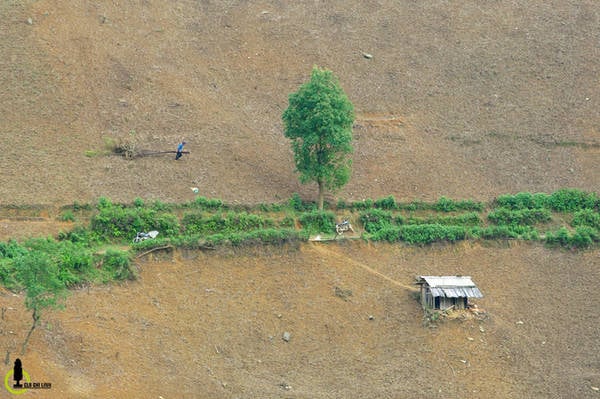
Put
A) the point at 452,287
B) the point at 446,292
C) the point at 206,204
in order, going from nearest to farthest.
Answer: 1. the point at 446,292
2. the point at 452,287
3. the point at 206,204

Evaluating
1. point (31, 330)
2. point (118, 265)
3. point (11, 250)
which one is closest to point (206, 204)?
point (118, 265)

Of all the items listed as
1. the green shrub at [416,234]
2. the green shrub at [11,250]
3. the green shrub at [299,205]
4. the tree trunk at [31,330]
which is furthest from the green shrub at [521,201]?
the tree trunk at [31,330]

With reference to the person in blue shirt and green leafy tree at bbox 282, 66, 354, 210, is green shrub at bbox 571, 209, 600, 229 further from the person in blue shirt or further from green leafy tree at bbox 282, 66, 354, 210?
the person in blue shirt

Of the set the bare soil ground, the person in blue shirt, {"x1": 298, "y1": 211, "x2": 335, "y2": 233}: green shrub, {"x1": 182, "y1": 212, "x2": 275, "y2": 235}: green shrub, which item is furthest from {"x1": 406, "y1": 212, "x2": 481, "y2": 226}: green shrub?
the person in blue shirt

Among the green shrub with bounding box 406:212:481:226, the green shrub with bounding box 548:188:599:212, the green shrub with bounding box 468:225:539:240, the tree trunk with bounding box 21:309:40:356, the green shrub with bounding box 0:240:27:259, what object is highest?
the green shrub with bounding box 548:188:599:212

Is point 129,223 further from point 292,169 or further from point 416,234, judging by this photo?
point 416,234

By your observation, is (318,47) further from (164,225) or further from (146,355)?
(146,355)
